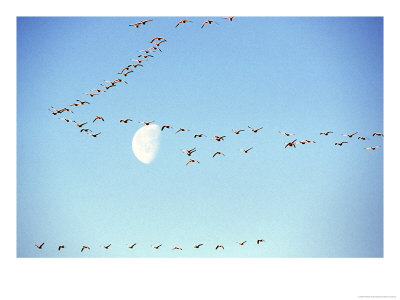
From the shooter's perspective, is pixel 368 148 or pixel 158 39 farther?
pixel 368 148

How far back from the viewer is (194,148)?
92.3ft

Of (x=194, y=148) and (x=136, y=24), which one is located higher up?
(x=136, y=24)

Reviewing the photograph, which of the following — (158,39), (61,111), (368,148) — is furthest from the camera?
(61,111)

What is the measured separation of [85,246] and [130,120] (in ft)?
25.8

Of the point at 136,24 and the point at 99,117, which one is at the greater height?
the point at 136,24

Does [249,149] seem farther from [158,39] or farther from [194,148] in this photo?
[158,39]

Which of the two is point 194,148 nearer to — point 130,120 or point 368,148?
point 130,120

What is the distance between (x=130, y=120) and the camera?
31.6 metres

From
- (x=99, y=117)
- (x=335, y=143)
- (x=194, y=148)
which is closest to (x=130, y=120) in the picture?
(x=99, y=117)
